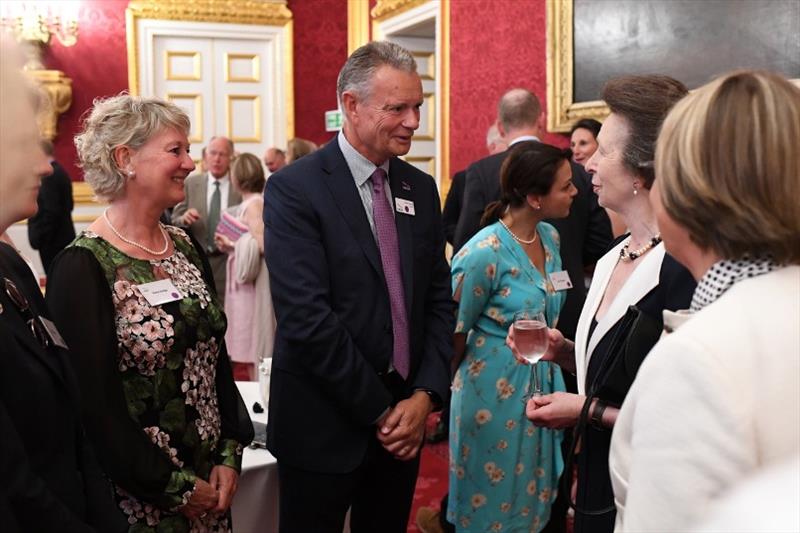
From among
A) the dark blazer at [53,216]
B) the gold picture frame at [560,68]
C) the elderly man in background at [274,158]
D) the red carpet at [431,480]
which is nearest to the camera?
the red carpet at [431,480]

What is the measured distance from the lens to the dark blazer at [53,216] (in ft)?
23.0

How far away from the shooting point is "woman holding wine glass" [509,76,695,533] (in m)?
1.78

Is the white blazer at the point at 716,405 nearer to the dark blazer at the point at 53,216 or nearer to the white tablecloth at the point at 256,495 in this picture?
the white tablecloth at the point at 256,495

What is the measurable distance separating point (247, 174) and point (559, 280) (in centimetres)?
295

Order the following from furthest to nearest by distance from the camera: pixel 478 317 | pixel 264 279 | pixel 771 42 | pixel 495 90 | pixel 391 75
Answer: pixel 495 90
pixel 264 279
pixel 771 42
pixel 478 317
pixel 391 75

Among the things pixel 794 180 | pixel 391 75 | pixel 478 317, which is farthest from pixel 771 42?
pixel 794 180

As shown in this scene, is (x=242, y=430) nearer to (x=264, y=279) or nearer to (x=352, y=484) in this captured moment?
(x=352, y=484)

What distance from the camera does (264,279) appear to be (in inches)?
209

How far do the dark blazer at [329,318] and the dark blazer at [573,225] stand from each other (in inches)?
50.5

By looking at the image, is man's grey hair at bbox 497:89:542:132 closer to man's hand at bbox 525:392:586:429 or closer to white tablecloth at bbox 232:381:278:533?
white tablecloth at bbox 232:381:278:533

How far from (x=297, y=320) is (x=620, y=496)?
3.74ft

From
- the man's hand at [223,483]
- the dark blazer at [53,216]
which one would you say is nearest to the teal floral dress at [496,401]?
the man's hand at [223,483]

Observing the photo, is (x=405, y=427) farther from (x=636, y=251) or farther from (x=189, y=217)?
(x=189, y=217)

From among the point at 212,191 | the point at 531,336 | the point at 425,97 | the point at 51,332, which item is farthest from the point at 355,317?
the point at 425,97
